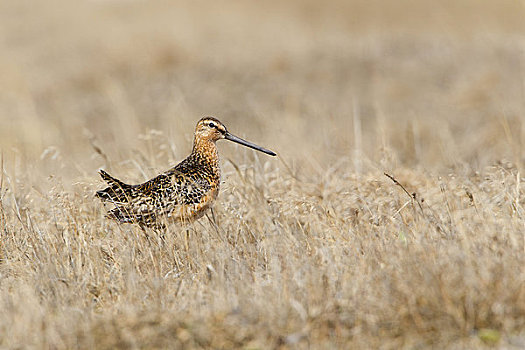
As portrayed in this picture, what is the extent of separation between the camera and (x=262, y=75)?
1560cm

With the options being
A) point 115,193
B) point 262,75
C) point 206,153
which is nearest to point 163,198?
point 115,193

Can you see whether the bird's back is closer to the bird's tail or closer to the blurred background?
the bird's tail

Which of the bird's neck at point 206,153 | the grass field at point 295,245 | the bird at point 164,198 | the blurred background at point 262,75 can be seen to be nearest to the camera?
the grass field at point 295,245

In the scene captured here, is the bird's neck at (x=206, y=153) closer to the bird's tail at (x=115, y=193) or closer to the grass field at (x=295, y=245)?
the grass field at (x=295, y=245)

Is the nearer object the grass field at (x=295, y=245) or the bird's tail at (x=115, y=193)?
the grass field at (x=295, y=245)

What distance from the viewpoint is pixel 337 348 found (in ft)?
11.5

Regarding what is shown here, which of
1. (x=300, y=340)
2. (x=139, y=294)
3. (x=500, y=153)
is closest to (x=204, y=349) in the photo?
(x=300, y=340)

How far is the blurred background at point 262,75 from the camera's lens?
1130cm

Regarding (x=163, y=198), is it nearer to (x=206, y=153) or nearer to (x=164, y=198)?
(x=164, y=198)

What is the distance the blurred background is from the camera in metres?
11.3

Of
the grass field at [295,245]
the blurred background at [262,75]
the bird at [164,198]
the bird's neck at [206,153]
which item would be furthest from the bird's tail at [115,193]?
the blurred background at [262,75]

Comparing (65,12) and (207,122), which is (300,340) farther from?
(65,12)

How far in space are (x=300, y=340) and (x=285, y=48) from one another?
13610 mm

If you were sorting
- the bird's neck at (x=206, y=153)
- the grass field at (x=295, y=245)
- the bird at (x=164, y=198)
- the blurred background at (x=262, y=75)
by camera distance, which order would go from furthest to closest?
the blurred background at (x=262, y=75), the bird's neck at (x=206, y=153), the bird at (x=164, y=198), the grass field at (x=295, y=245)
